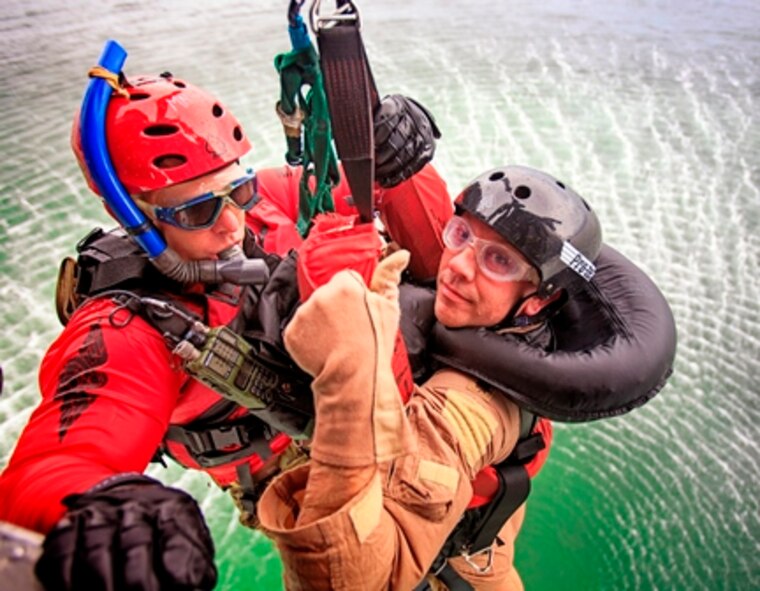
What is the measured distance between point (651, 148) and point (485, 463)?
5.92 metres

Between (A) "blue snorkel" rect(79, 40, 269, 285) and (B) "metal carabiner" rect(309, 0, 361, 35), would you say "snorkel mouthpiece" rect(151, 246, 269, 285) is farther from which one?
(B) "metal carabiner" rect(309, 0, 361, 35)

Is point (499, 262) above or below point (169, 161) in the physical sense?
below

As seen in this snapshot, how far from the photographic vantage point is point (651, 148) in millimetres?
6430

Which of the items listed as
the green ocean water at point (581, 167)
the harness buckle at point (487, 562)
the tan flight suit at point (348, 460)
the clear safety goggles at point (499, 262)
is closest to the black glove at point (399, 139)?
the clear safety goggles at point (499, 262)

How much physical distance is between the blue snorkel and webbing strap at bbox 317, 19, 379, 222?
46cm

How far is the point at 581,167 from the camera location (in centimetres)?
616

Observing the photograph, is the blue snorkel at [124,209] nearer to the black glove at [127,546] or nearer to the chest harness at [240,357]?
the chest harness at [240,357]

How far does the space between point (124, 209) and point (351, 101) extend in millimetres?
745

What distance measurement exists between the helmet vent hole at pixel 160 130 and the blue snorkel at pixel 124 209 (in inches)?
4.8

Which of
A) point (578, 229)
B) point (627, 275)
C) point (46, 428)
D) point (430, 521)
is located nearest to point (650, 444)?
point (627, 275)

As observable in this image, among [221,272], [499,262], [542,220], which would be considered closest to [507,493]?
[499,262]

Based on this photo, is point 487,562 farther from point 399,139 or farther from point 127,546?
point 127,546

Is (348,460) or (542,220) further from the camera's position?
(542,220)

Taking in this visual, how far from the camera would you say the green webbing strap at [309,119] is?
155 centimetres
